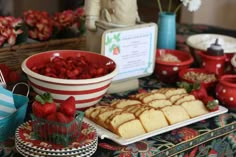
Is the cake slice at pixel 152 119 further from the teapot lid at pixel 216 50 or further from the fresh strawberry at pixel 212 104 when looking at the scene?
the teapot lid at pixel 216 50

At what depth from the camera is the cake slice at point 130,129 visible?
Result: 3.21 feet

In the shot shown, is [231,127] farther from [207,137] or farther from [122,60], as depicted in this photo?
[122,60]

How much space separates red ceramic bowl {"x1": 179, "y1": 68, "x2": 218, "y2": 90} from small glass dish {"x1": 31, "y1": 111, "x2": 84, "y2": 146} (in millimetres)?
504

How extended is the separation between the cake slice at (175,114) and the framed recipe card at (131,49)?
0.71ft

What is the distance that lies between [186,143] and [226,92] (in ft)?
0.82

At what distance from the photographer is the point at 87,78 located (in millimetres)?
1040

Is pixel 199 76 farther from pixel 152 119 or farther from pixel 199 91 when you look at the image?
pixel 152 119

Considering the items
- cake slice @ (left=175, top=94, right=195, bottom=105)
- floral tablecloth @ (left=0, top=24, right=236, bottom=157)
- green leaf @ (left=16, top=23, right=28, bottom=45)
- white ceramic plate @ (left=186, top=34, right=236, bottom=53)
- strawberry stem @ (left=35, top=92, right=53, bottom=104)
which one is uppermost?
green leaf @ (left=16, top=23, right=28, bottom=45)

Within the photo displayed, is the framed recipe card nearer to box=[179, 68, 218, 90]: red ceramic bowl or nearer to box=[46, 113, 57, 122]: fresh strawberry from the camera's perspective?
box=[179, 68, 218, 90]: red ceramic bowl

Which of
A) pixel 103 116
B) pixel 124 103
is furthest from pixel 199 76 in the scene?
pixel 103 116

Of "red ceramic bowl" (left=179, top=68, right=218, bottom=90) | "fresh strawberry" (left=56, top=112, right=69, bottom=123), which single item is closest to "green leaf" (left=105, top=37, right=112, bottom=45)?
"red ceramic bowl" (left=179, top=68, right=218, bottom=90)

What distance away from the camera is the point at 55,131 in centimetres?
87

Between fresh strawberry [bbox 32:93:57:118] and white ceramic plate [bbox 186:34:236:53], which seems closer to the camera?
fresh strawberry [bbox 32:93:57:118]

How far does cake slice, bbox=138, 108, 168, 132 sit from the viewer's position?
1023mm
